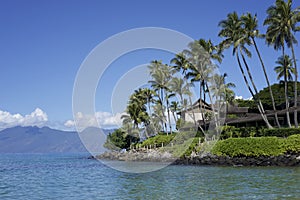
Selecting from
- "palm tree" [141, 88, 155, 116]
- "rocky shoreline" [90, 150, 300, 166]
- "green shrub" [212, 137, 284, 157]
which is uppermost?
"palm tree" [141, 88, 155, 116]

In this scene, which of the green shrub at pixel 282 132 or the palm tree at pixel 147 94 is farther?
the palm tree at pixel 147 94

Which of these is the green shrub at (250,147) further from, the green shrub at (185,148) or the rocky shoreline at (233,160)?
the green shrub at (185,148)

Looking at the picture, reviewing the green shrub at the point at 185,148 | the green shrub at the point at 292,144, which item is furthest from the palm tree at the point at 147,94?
the green shrub at the point at 292,144

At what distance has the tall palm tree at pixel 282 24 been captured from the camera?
134 feet

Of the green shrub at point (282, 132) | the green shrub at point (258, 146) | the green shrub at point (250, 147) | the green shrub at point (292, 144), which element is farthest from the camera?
the green shrub at point (282, 132)

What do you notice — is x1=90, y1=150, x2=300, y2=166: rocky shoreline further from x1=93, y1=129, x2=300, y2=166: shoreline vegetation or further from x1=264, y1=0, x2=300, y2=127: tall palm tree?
x1=264, y1=0, x2=300, y2=127: tall palm tree

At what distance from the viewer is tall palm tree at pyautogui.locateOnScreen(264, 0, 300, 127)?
40781mm

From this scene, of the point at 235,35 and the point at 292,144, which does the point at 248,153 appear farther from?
the point at 235,35

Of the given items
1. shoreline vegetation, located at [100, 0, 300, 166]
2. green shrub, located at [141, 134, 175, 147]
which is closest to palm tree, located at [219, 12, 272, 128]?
shoreline vegetation, located at [100, 0, 300, 166]

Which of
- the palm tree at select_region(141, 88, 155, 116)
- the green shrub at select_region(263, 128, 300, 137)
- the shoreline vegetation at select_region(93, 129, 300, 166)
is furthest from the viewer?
the palm tree at select_region(141, 88, 155, 116)

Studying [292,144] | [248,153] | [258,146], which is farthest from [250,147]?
[292,144]

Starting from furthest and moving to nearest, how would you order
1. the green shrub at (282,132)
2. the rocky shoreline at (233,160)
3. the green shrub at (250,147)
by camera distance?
1. the green shrub at (282,132)
2. the green shrub at (250,147)
3. the rocky shoreline at (233,160)

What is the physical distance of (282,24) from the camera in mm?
41094

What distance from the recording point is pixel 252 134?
43.0m
